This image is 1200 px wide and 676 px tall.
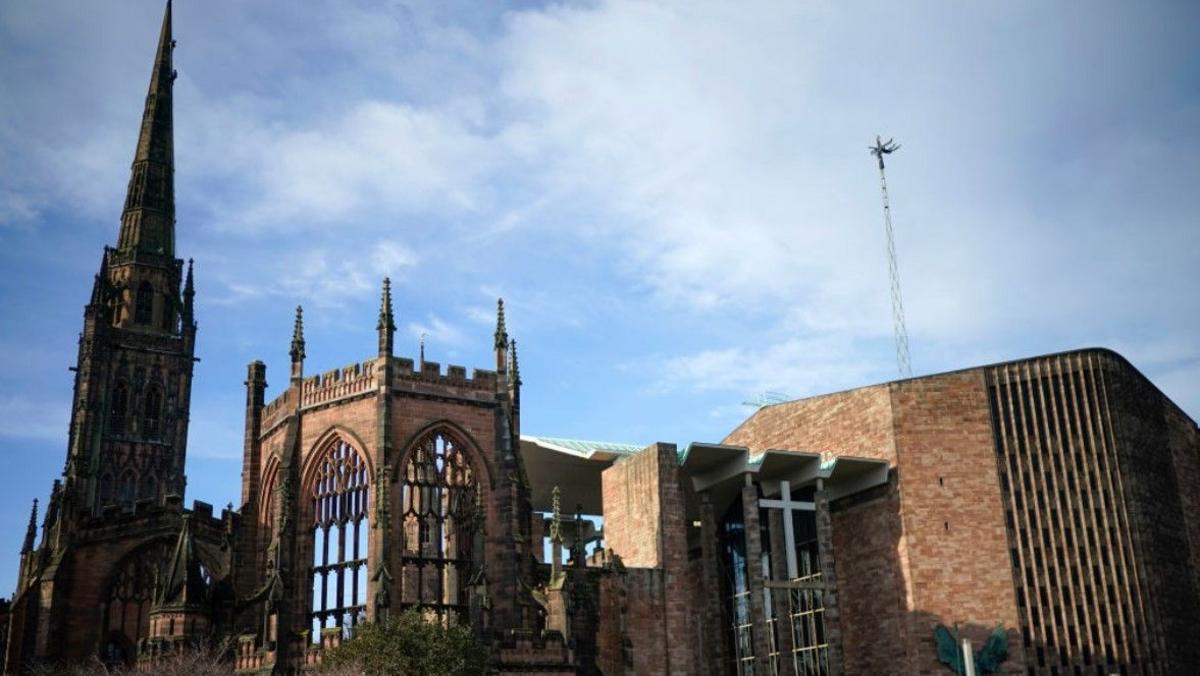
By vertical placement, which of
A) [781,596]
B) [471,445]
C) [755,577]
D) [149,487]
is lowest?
[781,596]

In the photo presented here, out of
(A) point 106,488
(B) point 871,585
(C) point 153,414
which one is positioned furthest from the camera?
(C) point 153,414

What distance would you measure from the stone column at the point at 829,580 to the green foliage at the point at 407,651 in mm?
15822

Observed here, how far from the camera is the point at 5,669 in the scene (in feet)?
151

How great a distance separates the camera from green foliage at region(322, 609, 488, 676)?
3550 centimetres

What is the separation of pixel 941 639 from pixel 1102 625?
6.81m

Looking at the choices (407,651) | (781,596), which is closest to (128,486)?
(781,596)

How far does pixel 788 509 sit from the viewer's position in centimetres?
4819

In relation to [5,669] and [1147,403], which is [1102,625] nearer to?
[1147,403]

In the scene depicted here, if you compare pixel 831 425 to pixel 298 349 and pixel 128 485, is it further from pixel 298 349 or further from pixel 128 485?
pixel 128 485

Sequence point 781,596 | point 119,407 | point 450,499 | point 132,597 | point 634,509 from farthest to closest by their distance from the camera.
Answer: point 119,407
point 634,509
point 132,597
point 781,596
point 450,499

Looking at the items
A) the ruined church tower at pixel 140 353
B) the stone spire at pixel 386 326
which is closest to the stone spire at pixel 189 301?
the ruined church tower at pixel 140 353

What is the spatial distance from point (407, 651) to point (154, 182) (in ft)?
194

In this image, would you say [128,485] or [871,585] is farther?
[128,485]

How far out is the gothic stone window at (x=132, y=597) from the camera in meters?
48.2
